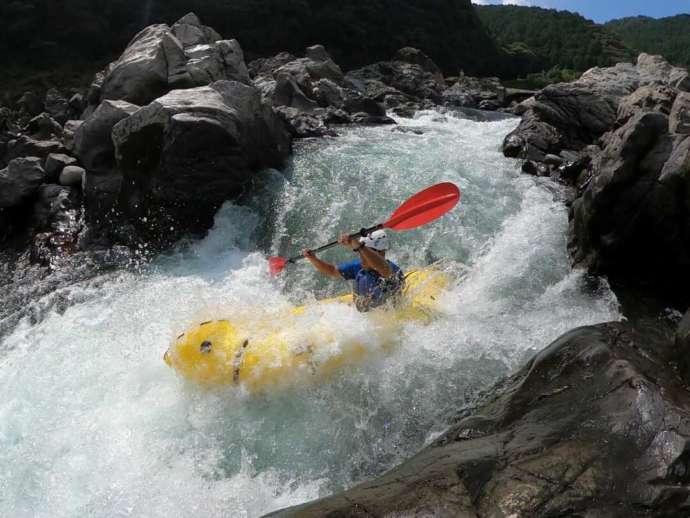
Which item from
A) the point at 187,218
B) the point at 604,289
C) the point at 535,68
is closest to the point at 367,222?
the point at 187,218

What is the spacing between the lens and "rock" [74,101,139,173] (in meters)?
9.66

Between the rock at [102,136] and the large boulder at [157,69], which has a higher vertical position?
the large boulder at [157,69]

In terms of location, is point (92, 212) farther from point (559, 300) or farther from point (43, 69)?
point (43, 69)

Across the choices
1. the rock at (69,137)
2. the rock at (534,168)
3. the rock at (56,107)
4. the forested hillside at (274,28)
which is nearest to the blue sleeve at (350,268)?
the rock at (534,168)

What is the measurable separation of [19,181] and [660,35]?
108507mm

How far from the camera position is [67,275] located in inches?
305

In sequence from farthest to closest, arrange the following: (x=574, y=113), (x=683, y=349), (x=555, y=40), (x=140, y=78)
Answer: (x=555, y=40) → (x=574, y=113) → (x=140, y=78) → (x=683, y=349)

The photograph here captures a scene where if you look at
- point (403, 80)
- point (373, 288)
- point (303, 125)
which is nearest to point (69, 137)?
point (303, 125)

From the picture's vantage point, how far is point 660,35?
302ft

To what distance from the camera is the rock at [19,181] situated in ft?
30.2

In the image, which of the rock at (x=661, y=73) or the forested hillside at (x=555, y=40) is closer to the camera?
the rock at (x=661, y=73)

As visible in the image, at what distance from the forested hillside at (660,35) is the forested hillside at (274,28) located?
35.0 m

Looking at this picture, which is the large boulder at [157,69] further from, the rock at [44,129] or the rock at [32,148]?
the rock at [32,148]

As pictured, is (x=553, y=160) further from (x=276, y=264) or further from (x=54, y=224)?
(x=54, y=224)
